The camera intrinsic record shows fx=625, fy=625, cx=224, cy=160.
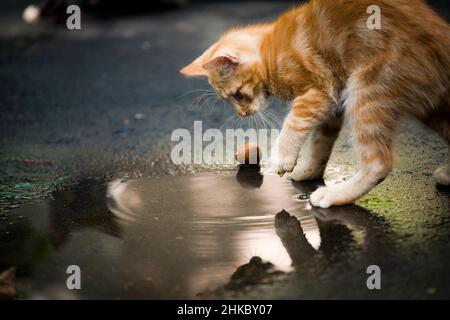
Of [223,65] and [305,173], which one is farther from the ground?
[223,65]

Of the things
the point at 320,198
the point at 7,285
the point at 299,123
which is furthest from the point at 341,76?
the point at 7,285

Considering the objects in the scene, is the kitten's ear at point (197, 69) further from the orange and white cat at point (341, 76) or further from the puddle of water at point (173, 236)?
the puddle of water at point (173, 236)

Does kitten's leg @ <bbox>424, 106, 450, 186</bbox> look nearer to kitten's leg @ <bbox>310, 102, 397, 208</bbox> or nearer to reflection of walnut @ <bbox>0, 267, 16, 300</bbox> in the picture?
kitten's leg @ <bbox>310, 102, 397, 208</bbox>

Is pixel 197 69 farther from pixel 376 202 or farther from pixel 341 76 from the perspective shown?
pixel 376 202

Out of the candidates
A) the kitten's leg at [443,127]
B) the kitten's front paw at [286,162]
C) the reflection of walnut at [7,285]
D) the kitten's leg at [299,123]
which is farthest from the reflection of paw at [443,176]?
the reflection of walnut at [7,285]

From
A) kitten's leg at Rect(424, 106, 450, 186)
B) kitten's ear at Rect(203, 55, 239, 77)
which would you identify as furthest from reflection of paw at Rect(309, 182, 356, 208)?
Answer: kitten's ear at Rect(203, 55, 239, 77)
